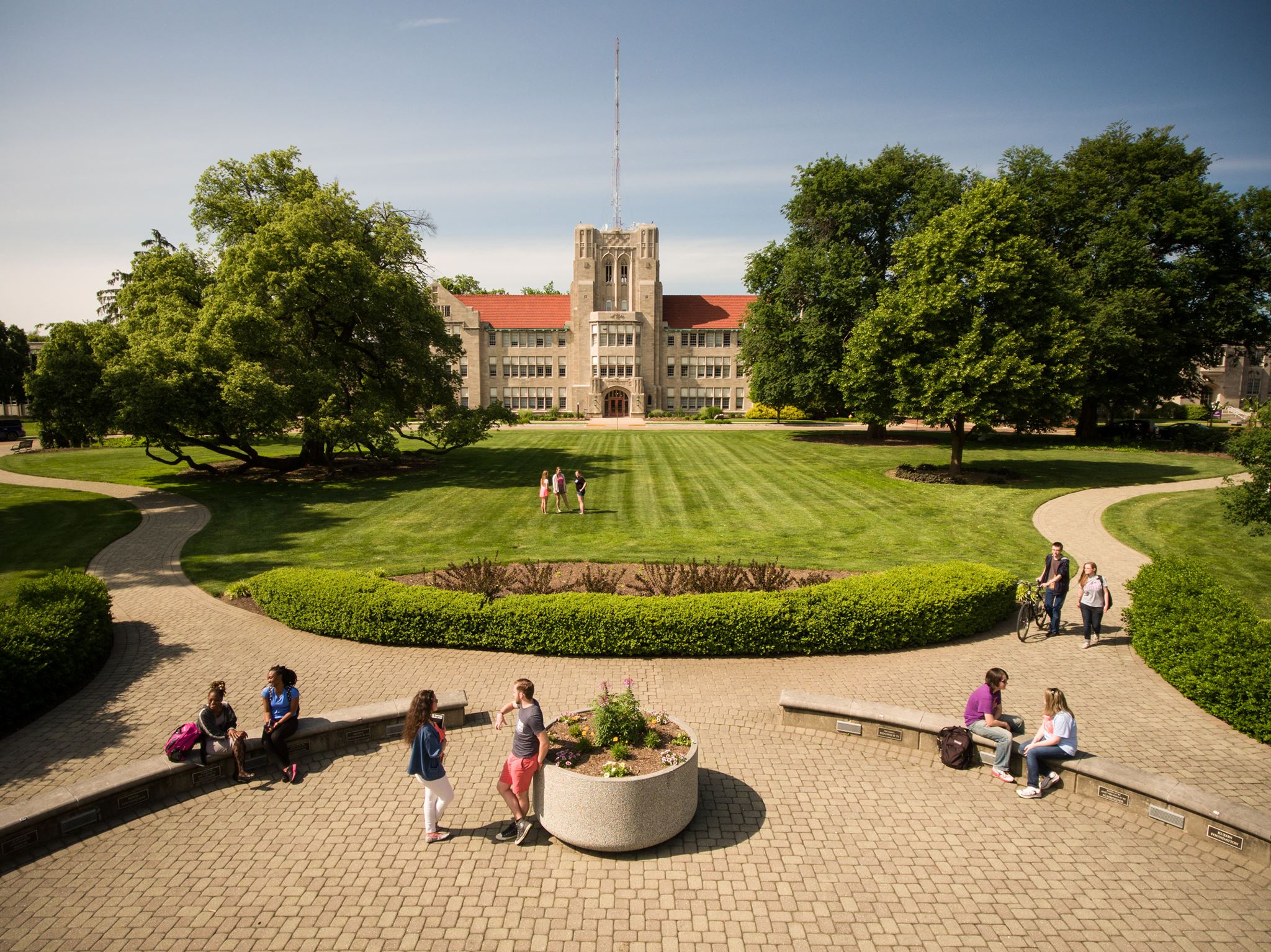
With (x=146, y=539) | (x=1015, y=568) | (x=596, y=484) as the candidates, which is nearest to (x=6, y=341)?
(x=146, y=539)

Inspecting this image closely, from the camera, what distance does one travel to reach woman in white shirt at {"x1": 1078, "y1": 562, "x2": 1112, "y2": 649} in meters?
14.3

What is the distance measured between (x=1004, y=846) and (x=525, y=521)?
18.4 metres

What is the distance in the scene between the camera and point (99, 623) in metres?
13.2

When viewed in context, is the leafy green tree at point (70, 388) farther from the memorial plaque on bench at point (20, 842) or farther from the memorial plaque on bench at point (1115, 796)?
the memorial plaque on bench at point (1115, 796)

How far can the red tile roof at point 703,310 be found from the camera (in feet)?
273

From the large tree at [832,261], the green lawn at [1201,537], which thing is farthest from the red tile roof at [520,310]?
the green lawn at [1201,537]

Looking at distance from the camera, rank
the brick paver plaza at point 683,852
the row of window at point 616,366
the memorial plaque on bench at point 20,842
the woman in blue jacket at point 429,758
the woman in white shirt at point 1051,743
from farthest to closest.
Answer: the row of window at point 616,366, the woman in white shirt at point 1051,743, the woman in blue jacket at point 429,758, the memorial plaque on bench at point 20,842, the brick paver plaza at point 683,852

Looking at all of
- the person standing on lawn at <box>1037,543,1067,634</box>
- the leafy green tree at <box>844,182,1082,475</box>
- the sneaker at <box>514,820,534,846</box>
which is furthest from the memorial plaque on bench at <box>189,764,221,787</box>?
the leafy green tree at <box>844,182,1082,475</box>

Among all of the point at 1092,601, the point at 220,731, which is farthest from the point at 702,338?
the point at 220,731

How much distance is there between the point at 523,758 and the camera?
8.23 meters

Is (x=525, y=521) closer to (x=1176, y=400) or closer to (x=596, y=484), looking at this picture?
(x=596, y=484)

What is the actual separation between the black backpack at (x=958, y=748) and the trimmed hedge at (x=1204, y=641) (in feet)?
15.3

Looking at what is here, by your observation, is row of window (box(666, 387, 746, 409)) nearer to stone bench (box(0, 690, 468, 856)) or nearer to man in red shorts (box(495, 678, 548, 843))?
stone bench (box(0, 690, 468, 856))

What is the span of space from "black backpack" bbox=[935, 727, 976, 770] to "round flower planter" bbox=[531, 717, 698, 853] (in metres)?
4.15
